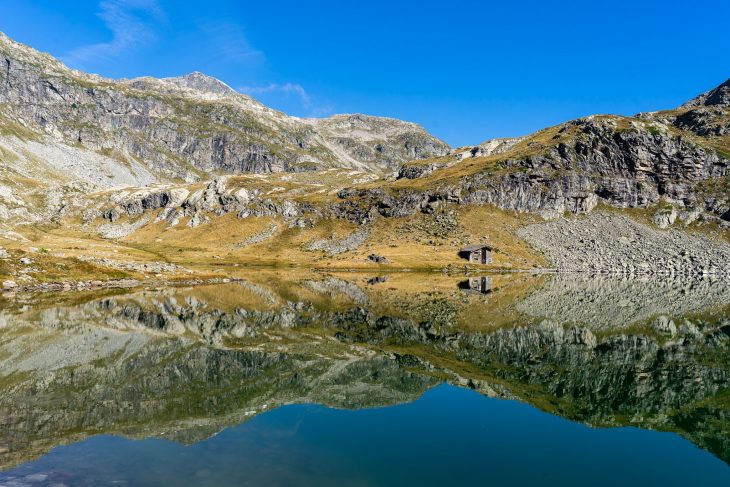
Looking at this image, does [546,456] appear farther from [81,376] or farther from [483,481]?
[81,376]

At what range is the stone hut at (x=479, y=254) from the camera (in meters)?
143

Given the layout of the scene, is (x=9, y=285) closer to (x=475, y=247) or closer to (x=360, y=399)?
(x=360, y=399)

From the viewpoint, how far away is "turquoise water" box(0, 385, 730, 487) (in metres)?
16.6

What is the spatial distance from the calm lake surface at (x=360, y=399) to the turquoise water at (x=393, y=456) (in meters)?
0.09

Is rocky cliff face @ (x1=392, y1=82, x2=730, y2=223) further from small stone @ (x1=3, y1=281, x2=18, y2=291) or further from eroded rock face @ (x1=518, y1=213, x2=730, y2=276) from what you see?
small stone @ (x1=3, y1=281, x2=18, y2=291)

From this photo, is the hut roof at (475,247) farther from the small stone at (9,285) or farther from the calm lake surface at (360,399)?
the small stone at (9,285)

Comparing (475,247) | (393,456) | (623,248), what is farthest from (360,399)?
(623,248)

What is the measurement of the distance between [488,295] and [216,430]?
62.7 m

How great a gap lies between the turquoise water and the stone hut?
12238 centimetres

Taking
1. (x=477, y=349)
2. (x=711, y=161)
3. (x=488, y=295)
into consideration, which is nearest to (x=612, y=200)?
(x=711, y=161)

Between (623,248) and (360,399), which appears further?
(623,248)

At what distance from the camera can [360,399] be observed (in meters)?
26.3

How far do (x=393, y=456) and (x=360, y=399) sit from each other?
798cm

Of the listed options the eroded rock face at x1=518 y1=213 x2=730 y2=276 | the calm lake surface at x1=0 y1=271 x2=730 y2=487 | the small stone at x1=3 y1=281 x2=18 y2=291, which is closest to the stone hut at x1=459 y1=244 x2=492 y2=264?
the eroded rock face at x1=518 y1=213 x2=730 y2=276
